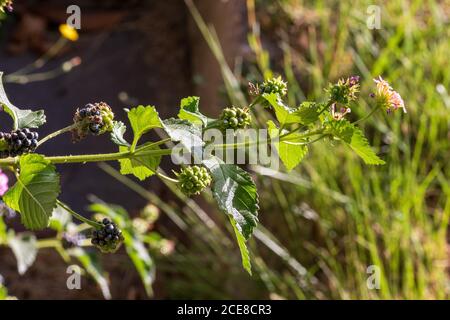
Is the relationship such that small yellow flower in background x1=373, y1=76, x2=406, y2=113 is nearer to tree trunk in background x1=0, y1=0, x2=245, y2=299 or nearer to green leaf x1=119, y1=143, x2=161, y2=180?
green leaf x1=119, y1=143, x2=161, y2=180

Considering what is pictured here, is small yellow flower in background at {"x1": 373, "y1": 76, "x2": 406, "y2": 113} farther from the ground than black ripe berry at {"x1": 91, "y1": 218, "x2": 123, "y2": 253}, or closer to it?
farther from the ground

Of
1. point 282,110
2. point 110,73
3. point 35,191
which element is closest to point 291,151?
point 282,110

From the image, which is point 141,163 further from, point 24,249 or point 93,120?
point 24,249

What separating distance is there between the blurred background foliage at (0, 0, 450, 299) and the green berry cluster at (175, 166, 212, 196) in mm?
1190

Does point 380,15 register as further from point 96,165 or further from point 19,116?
point 19,116

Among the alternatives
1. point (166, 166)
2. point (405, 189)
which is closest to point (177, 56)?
point (166, 166)

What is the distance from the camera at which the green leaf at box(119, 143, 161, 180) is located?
0.88 metres

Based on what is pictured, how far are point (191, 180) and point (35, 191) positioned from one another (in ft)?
0.64

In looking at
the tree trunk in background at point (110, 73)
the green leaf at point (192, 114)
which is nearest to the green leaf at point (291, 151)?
the green leaf at point (192, 114)

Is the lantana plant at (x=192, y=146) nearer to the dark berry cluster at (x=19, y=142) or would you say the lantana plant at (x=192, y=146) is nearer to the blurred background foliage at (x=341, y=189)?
the dark berry cluster at (x=19, y=142)

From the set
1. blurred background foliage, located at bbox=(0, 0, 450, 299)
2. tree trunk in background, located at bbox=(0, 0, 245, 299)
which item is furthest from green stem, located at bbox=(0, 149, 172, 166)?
tree trunk in background, located at bbox=(0, 0, 245, 299)

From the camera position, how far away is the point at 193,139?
2.67ft

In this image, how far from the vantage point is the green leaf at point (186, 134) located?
0.79 meters

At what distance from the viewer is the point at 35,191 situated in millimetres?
856
